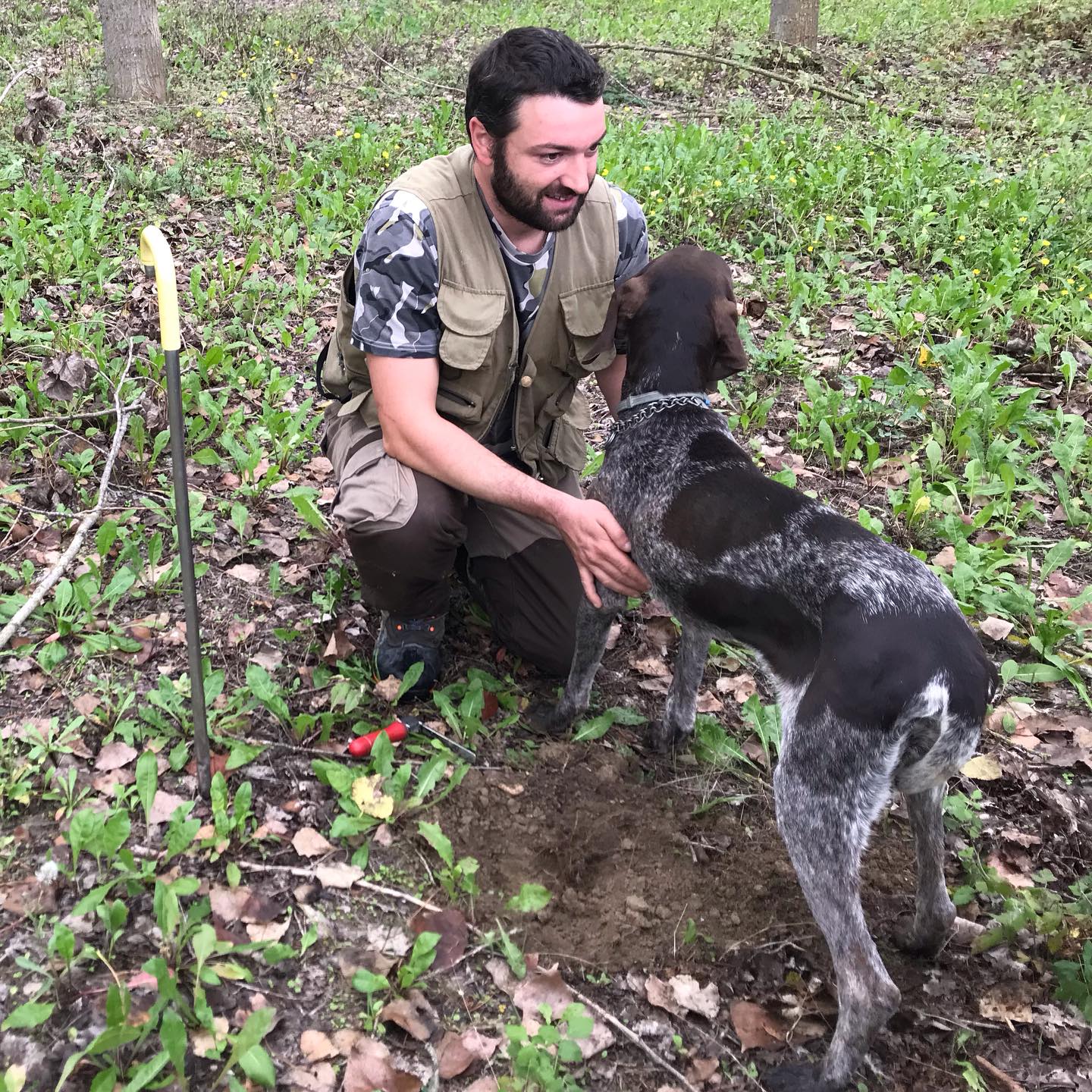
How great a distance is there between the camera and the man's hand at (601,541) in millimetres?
3746

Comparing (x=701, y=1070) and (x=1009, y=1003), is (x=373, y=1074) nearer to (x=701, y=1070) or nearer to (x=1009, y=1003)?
(x=701, y=1070)

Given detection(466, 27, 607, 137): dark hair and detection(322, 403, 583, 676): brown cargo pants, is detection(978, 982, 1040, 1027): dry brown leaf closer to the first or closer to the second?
detection(322, 403, 583, 676): brown cargo pants

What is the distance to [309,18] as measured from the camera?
12.9 m

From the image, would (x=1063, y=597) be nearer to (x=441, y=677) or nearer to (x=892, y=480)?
(x=892, y=480)

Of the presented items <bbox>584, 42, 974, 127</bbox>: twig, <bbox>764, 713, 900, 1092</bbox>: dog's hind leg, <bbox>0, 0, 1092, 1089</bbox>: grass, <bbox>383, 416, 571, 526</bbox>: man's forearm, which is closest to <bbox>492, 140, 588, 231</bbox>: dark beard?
<bbox>383, 416, 571, 526</bbox>: man's forearm

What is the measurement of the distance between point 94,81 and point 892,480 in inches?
364

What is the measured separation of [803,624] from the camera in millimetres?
3107

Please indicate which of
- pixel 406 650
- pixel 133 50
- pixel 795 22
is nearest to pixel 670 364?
pixel 406 650

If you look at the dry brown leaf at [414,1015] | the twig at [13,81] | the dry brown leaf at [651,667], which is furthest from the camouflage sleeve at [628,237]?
the twig at [13,81]

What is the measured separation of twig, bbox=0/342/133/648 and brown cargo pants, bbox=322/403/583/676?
3.62 feet

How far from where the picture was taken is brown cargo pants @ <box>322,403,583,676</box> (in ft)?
13.1

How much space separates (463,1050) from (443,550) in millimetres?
1956

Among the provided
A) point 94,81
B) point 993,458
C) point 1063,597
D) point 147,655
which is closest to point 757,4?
point 94,81

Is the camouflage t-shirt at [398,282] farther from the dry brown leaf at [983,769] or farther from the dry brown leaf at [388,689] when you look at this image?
the dry brown leaf at [983,769]
